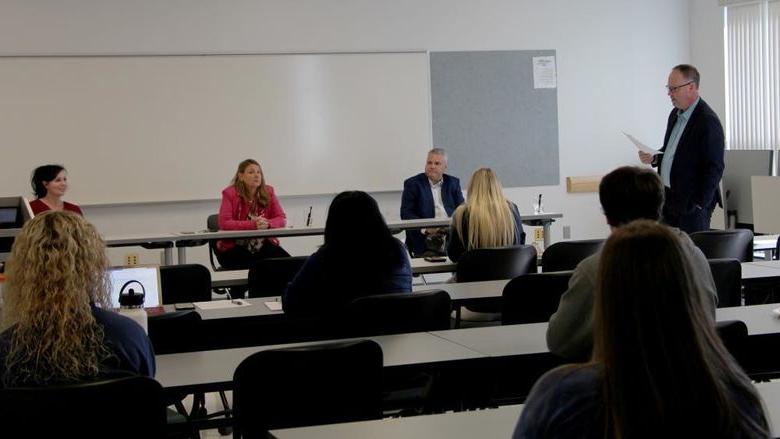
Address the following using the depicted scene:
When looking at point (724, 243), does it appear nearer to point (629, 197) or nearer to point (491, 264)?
point (491, 264)

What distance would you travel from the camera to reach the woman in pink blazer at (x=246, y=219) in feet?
25.8

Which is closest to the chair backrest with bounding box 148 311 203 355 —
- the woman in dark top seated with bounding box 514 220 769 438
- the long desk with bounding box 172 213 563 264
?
the woman in dark top seated with bounding box 514 220 769 438

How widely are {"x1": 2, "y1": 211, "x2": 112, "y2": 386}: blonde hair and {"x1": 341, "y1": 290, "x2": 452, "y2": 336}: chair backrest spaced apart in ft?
4.42

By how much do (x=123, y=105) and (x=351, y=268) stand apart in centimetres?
529

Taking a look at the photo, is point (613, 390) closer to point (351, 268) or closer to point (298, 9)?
point (351, 268)

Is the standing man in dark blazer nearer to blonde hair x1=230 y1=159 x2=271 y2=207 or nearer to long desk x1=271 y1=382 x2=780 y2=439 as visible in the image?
blonde hair x1=230 y1=159 x2=271 y2=207

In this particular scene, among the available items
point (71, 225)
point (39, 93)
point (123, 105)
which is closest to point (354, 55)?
point (123, 105)

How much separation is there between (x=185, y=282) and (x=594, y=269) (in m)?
3.05

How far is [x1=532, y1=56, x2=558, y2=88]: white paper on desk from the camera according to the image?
33.7 ft

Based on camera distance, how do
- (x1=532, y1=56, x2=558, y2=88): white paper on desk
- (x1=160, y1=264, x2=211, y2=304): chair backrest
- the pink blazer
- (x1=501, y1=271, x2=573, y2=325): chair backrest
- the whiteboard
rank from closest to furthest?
(x1=501, y1=271, x2=573, y2=325): chair backrest
(x1=160, y1=264, x2=211, y2=304): chair backrest
the pink blazer
the whiteboard
(x1=532, y1=56, x2=558, y2=88): white paper on desk

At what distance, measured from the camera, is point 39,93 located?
871cm

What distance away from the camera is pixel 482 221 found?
6.03 metres

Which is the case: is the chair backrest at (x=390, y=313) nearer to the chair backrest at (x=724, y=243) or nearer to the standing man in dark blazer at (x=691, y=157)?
the chair backrest at (x=724, y=243)

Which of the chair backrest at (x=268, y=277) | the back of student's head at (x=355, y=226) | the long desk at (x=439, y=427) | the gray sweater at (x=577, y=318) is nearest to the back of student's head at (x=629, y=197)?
the gray sweater at (x=577, y=318)
